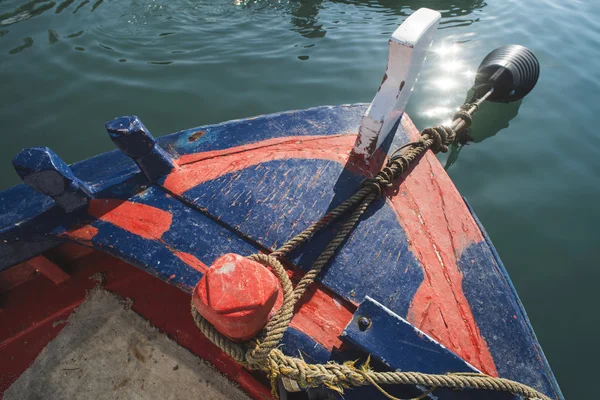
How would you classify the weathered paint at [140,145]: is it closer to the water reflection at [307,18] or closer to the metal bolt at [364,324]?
the metal bolt at [364,324]

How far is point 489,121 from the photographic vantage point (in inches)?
179

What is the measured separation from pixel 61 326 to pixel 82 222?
69 centimetres

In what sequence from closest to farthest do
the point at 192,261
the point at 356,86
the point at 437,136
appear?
the point at 192,261 → the point at 437,136 → the point at 356,86

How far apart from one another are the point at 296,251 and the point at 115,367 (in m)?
1.22

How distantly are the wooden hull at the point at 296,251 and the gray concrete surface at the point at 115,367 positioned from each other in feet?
0.30

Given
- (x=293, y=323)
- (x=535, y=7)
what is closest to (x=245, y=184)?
(x=293, y=323)

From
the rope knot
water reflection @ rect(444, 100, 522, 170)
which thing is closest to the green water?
water reflection @ rect(444, 100, 522, 170)

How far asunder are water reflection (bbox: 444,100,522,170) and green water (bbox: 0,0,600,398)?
0.02 m

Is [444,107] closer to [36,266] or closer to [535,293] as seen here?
[535,293]

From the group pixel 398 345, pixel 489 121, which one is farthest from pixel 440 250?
pixel 489 121

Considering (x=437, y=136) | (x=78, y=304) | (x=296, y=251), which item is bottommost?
(x=78, y=304)

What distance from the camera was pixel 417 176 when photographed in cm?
241

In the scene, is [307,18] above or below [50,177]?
below

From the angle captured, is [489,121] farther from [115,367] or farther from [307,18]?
[115,367]
